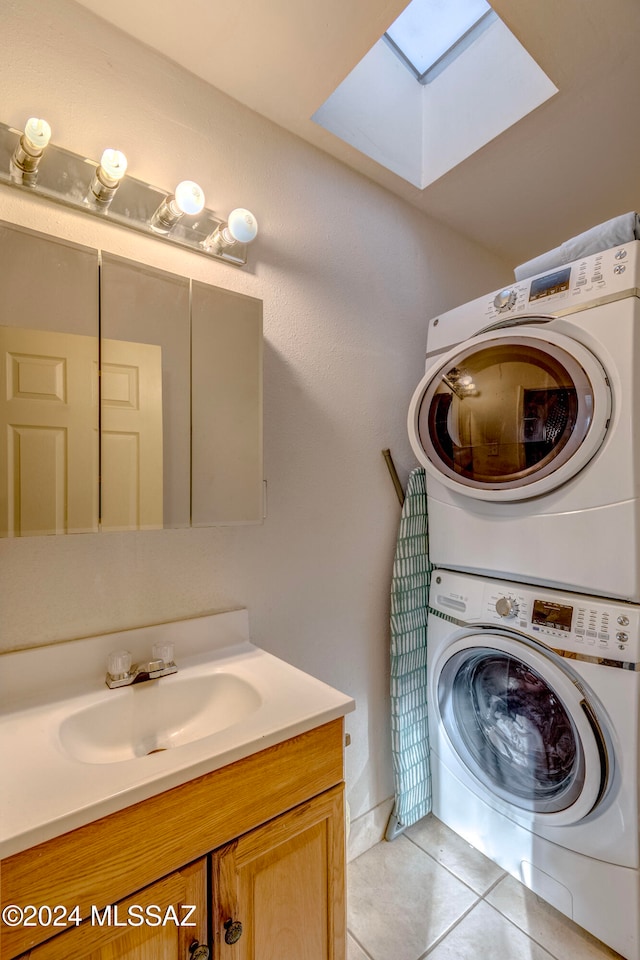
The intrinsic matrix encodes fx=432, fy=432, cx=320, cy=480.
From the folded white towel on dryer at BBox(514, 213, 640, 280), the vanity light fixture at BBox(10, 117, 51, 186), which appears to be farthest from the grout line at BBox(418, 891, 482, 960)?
the vanity light fixture at BBox(10, 117, 51, 186)

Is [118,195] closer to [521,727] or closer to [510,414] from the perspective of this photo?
[510,414]

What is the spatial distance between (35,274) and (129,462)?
1.45 ft

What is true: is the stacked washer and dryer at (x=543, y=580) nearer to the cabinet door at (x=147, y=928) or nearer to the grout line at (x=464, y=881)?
the grout line at (x=464, y=881)

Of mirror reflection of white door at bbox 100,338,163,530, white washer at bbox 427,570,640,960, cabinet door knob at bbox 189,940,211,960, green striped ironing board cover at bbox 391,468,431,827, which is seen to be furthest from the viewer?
green striped ironing board cover at bbox 391,468,431,827

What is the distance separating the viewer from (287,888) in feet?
2.79

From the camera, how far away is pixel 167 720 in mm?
1038

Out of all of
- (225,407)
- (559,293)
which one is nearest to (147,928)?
(225,407)

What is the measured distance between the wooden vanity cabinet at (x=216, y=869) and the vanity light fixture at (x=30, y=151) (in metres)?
1.25

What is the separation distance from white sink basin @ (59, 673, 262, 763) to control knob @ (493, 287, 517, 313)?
136cm

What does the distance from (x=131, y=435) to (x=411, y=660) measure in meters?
1.24

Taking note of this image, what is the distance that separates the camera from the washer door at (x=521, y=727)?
1159mm

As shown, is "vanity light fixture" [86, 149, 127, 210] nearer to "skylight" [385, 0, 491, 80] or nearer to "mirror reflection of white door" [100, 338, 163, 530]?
"mirror reflection of white door" [100, 338, 163, 530]

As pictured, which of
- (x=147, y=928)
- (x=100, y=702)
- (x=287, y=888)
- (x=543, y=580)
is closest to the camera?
(x=147, y=928)

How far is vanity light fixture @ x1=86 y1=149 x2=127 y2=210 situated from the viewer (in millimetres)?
977
